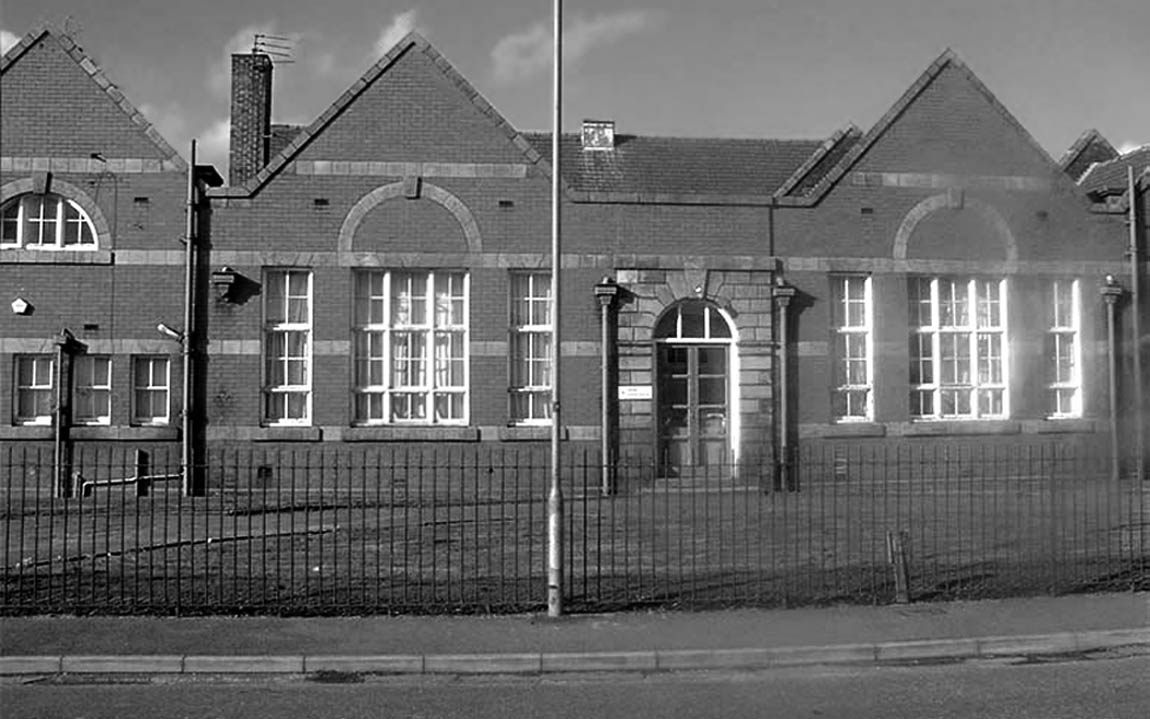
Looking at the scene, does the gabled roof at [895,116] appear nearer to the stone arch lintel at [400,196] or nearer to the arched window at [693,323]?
the arched window at [693,323]

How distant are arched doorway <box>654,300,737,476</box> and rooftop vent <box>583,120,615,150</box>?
25.7 ft

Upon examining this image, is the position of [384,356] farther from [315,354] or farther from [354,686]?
[354,686]

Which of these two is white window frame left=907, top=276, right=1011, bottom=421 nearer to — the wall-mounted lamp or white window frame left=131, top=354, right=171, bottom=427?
the wall-mounted lamp

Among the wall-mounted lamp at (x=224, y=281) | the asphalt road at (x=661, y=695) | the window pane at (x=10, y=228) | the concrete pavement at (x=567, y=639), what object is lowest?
the asphalt road at (x=661, y=695)

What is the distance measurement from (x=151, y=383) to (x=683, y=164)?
12725mm

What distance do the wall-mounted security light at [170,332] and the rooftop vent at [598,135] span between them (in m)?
11.4

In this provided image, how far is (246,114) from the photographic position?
78.9 feet

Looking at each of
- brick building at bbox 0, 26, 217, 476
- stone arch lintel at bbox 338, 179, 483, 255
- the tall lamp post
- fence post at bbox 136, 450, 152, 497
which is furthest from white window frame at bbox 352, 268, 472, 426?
the tall lamp post

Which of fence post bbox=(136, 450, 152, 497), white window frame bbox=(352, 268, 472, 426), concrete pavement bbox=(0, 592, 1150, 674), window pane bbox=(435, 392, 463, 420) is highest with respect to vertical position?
white window frame bbox=(352, 268, 472, 426)

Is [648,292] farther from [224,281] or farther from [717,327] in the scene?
[224,281]

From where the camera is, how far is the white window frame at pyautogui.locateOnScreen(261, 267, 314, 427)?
20.0 m

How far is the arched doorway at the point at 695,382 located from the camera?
20703 mm

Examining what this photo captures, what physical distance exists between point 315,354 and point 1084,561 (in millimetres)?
13056

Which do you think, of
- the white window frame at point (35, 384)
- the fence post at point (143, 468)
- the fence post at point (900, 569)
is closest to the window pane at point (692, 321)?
the fence post at point (143, 468)
